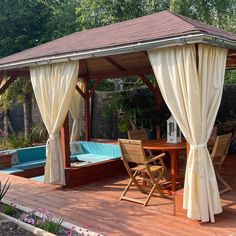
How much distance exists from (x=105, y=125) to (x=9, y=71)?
5.06 metres

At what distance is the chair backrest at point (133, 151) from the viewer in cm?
550

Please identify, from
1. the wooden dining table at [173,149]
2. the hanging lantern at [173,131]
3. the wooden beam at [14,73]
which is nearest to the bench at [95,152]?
the wooden beam at [14,73]

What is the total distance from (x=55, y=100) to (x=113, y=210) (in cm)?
237

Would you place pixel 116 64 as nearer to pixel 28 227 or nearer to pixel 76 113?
pixel 76 113

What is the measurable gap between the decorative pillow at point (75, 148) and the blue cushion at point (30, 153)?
2.79 feet

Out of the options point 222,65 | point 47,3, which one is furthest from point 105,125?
point 47,3

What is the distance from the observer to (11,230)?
4.44 metres

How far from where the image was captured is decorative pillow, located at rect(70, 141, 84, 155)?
1023 cm

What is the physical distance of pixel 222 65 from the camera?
4.98 meters

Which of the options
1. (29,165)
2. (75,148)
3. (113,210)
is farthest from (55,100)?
(75,148)

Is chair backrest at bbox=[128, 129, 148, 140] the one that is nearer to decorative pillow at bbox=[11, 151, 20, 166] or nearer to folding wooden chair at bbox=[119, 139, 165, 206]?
folding wooden chair at bbox=[119, 139, 165, 206]

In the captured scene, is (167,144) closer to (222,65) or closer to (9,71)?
(222,65)

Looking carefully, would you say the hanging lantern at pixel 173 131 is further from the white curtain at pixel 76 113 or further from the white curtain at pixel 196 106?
the white curtain at pixel 76 113

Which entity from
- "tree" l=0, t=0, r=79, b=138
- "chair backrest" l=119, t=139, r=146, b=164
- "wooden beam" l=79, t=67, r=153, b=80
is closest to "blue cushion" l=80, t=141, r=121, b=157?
"wooden beam" l=79, t=67, r=153, b=80
